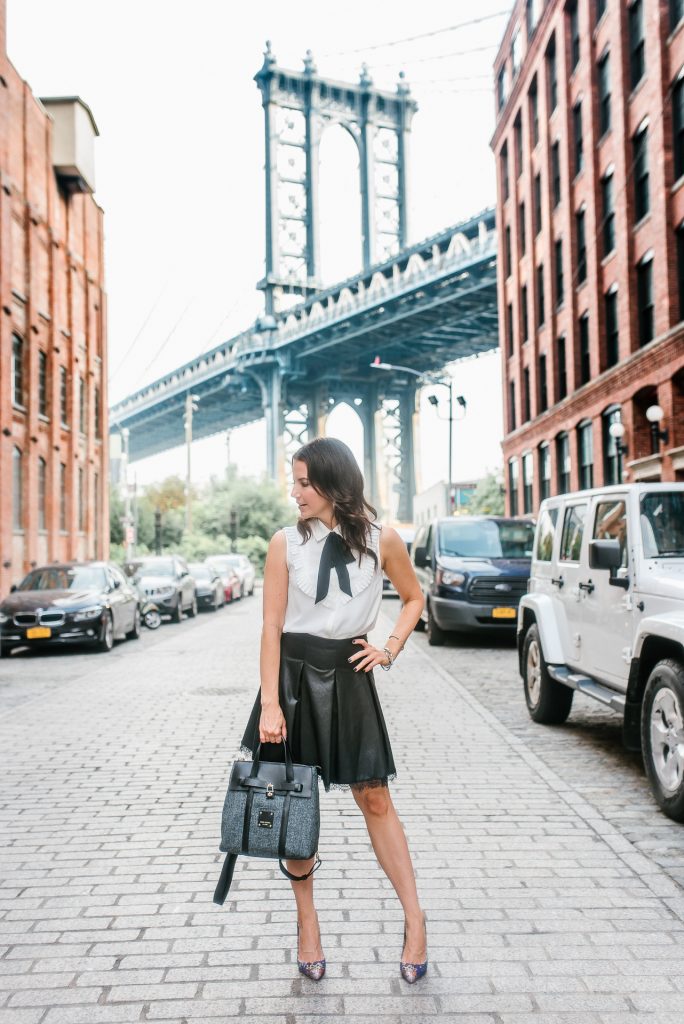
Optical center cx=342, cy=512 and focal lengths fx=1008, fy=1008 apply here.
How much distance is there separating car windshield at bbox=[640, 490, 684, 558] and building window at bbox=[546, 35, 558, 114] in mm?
31756

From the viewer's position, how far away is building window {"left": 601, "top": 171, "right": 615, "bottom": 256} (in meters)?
29.1

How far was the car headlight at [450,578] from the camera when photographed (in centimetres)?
1528

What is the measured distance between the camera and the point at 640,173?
87.3ft

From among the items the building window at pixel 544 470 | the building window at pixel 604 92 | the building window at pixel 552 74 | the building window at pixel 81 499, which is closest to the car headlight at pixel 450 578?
the building window at pixel 604 92

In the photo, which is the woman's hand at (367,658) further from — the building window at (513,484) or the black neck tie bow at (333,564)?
the building window at (513,484)

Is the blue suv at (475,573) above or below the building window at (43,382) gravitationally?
below

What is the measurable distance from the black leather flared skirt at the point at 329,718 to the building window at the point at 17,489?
26494mm

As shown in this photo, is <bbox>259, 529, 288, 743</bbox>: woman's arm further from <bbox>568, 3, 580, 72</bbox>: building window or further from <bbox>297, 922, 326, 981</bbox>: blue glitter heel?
<bbox>568, 3, 580, 72</bbox>: building window

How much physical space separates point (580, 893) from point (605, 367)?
26854 mm

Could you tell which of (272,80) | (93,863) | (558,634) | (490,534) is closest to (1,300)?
(490,534)

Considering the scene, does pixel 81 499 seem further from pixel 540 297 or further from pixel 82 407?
pixel 540 297

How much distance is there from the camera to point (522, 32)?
3956 cm

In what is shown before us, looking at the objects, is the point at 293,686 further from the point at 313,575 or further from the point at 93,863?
the point at 93,863

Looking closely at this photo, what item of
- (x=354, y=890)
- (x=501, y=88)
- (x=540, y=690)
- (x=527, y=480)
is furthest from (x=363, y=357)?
(x=354, y=890)
